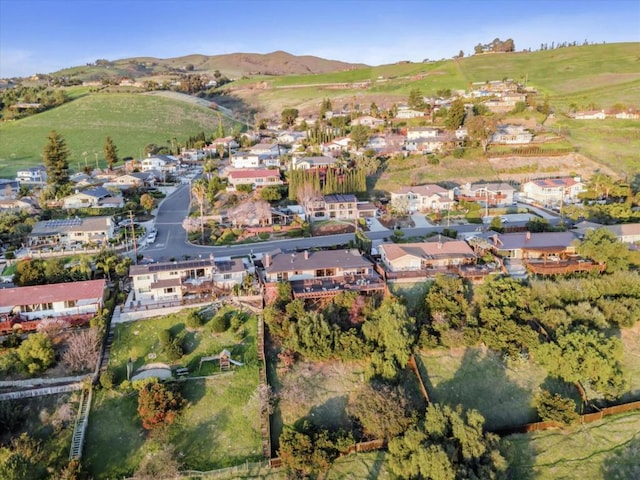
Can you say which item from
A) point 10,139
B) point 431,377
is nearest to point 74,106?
point 10,139

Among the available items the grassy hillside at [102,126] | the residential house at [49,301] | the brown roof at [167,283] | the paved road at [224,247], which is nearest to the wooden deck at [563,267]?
the paved road at [224,247]

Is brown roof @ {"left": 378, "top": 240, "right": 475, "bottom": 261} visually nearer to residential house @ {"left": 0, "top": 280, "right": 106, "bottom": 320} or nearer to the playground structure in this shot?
the playground structure

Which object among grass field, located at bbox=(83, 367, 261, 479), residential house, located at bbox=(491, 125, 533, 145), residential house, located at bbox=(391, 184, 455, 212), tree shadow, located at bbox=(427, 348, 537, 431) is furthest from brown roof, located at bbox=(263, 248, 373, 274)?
residential house, located at bbox=(491, 125, 533, 145)

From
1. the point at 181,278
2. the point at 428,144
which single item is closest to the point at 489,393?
the point at 181,278

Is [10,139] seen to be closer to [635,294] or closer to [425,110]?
[425,110]

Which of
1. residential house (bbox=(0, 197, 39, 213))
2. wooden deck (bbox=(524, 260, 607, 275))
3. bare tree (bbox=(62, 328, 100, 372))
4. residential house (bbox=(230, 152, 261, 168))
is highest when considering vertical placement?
residential house (bbox=(230, 152, 261, 168))

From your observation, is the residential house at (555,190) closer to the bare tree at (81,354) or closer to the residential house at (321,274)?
the residential house at (321,274)
